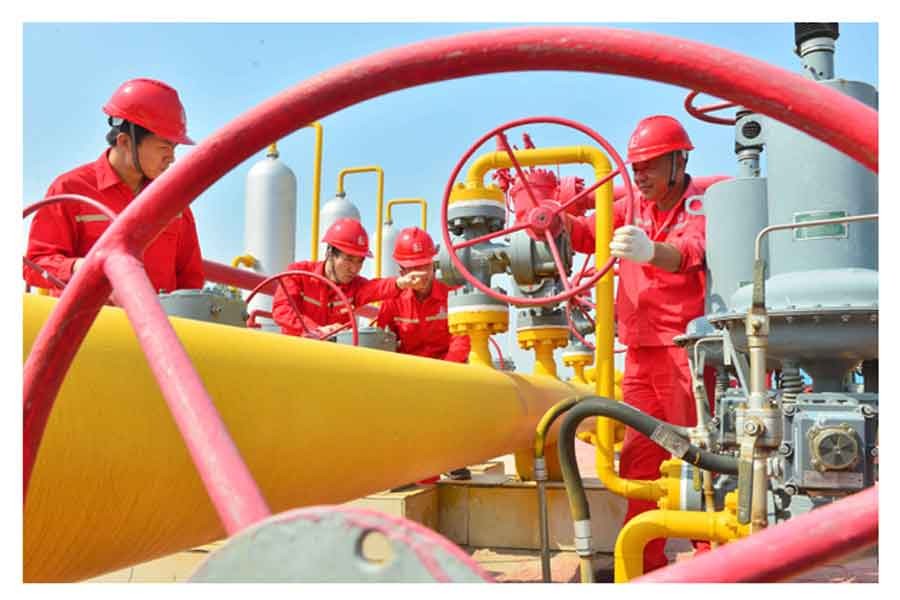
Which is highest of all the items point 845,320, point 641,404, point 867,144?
point 867,144

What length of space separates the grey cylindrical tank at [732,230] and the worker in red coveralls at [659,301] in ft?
0.97

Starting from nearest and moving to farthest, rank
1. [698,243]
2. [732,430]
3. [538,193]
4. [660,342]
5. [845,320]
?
[845,320] < [732,430] < [698,243] < [660,342] < [538,193]

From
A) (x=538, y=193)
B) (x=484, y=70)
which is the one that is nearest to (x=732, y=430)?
(x=484, y=70)

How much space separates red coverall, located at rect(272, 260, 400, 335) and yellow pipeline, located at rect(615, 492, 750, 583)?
75.7 inches

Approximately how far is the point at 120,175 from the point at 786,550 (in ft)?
6.92

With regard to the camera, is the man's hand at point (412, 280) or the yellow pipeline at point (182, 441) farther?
the man's hand at point (412, 280)

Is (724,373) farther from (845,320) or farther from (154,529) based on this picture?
(154,529)

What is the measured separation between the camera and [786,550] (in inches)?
15.0

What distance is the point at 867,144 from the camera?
51 centimetres

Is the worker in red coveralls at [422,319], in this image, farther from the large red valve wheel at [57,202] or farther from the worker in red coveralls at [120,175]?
the large red valve wheel at [57,202]

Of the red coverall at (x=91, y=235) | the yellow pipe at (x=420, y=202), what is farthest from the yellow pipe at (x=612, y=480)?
the yellow pipe at (x=420, y=202)

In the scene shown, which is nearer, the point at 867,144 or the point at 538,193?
the point at 867,144

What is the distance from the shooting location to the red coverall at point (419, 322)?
12.5ft

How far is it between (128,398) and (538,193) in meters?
2.51
